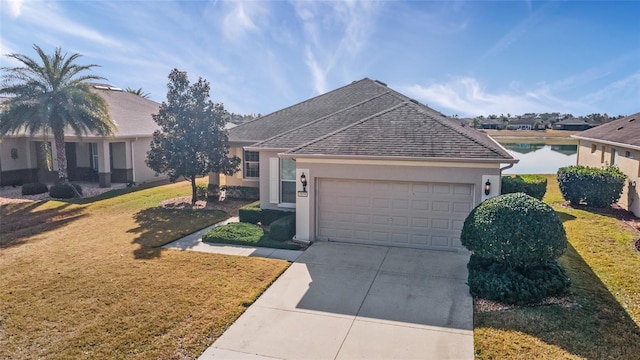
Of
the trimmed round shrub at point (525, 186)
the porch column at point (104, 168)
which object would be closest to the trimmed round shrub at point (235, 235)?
the trimmed round shrub at point (525, 186)

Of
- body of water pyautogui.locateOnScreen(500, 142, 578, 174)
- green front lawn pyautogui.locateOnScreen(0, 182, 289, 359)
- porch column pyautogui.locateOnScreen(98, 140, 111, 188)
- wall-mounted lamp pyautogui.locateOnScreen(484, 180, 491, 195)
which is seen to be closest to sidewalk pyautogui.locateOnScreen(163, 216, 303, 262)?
green front lawn pyautogui.locateOnScreen(0, 182, 289, 359)

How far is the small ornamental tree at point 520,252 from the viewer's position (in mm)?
7863

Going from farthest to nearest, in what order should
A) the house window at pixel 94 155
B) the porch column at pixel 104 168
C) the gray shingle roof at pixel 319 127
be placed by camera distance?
the house window at pixel 94 155, the porch column at pixel 104 168, the gray shingle roof at pixel 319 127

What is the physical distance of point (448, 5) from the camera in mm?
13695

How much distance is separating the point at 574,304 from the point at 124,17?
1547cm

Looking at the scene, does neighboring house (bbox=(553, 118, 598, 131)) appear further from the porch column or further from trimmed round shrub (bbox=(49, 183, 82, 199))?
trimmed round shrub (bbox=(49, 183, 82, 199))

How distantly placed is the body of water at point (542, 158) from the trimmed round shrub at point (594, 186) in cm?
640

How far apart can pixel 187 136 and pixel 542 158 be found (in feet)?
114

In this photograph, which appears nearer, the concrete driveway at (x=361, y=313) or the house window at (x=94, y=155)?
the concrete driveway at (x=361, y=313)

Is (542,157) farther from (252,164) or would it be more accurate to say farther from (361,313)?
(361,313)

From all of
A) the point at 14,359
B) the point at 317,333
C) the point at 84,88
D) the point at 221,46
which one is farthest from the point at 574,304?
the point at 84,88

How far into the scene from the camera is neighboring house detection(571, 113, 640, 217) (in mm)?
15383

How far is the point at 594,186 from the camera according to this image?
53.3ft

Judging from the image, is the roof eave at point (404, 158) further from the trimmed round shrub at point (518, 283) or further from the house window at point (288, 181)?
the house window at point (288, 181)
